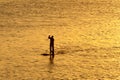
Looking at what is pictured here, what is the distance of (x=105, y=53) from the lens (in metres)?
51.2

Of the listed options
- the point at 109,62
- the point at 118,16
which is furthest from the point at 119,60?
the point at 118,16

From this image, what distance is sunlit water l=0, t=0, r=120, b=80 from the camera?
4319 cm

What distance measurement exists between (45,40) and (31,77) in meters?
18.7

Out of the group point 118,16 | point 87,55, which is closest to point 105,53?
point 87,55

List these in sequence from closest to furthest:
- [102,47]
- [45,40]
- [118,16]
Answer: [102,47], [45,40], [118,16]

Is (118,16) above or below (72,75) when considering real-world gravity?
above

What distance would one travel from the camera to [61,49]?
2104 inches

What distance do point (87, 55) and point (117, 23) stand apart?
1290 inches

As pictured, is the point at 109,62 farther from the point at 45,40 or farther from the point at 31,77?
the point at 45,40

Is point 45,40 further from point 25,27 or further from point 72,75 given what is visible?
point 72,75

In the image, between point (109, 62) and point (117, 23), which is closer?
point (109, 62)

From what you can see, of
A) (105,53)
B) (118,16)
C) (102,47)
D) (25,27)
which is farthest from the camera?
(118,16)

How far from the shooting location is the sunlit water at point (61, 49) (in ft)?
142

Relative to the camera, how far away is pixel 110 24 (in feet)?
261
